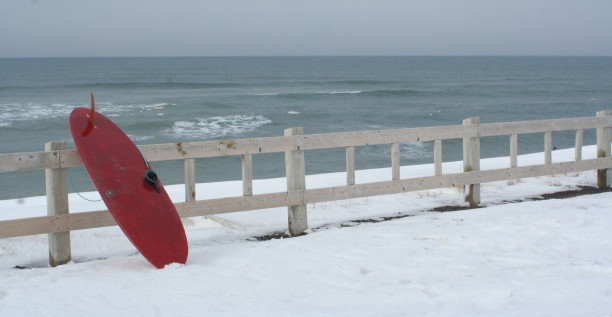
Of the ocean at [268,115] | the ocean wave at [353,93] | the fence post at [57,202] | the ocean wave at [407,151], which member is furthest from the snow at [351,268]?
the ocean wave at [353,93]

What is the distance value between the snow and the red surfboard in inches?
8.4

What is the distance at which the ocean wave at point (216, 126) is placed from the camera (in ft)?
98.1

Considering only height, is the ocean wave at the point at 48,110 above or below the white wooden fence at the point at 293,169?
above

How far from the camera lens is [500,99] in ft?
171

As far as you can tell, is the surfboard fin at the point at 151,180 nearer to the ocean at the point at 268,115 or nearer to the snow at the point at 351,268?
the snow at the point at 351,268

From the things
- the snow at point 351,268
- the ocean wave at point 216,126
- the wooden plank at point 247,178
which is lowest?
the snow at point 351,268

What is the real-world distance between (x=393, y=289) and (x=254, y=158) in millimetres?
16433

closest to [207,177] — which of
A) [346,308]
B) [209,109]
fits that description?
[346,308]

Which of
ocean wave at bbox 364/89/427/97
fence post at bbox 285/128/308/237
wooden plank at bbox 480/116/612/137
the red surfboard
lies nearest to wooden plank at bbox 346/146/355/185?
fence post at bbox 285/128/308/237

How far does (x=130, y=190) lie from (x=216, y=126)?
26499 mm

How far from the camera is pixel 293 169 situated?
743 centimetres

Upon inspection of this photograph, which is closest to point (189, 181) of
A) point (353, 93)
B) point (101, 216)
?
point (101, 216)

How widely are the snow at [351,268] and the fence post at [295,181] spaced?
0.89 feet

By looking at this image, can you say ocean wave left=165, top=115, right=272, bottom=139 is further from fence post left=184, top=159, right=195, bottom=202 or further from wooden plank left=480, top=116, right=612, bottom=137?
fence post left=184, top=159, right=195, bottom=202
